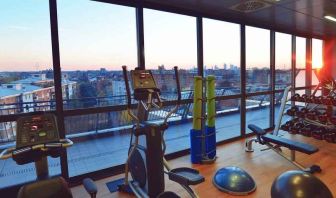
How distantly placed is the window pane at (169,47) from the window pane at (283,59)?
8.16 ft

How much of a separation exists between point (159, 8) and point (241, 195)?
271 centimetres

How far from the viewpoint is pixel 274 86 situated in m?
5.54

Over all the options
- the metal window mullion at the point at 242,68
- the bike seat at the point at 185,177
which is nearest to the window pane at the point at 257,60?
the metal window mullion at the point at 242,68

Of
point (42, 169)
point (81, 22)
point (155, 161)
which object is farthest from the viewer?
point (81, 22)

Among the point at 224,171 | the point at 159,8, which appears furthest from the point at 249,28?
the point at 224,171

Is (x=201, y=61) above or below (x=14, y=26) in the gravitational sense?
below

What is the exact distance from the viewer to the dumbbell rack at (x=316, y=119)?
3.90m

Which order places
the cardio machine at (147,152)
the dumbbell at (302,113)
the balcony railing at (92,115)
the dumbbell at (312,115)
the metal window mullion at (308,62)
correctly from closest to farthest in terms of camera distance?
the cardio machine at (147,152) < the balcony railing at (92,115) < the dumbbell at (312,115) < the dumbbell at (302,113) < the metal window mullion at (308,62)

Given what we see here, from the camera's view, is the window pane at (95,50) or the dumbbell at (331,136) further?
the dumbbell at (331,136)

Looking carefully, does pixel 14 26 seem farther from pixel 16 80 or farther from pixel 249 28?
pixel 249 28

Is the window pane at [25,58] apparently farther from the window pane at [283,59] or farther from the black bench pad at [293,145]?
the window pane at [283,59]

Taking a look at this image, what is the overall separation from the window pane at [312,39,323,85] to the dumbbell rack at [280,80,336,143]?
266cm

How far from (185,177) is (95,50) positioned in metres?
2.17

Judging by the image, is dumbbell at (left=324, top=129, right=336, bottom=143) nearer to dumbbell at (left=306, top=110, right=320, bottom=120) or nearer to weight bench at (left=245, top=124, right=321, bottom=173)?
dumbbell at (left=306, top=110, right=320, bottom=120)
